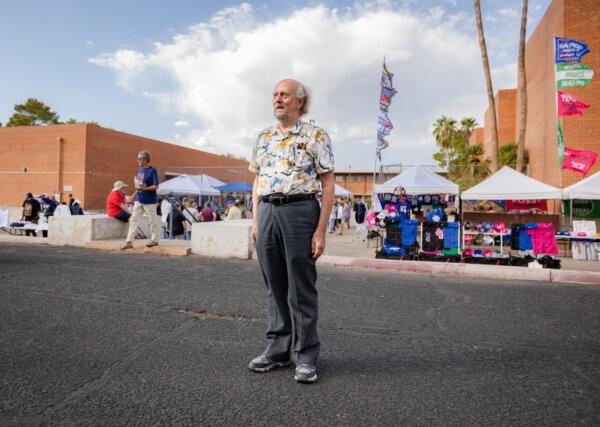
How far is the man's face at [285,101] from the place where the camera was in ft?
8.23

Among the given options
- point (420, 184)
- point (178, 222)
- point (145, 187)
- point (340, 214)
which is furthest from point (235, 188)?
point (145, 187)

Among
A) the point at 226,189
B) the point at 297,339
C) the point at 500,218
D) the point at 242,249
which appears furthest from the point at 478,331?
the point at 226,189

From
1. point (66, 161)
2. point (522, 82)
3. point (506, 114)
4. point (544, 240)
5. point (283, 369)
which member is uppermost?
point (506, 114)

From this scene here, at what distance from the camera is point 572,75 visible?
35.6 feet

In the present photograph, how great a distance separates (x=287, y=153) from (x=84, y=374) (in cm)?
199

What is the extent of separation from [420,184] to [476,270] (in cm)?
448

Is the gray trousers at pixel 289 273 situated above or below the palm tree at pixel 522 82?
below

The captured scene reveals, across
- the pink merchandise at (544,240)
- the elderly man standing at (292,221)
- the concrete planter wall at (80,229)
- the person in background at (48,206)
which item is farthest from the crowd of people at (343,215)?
the elderly man standing at (292,221)

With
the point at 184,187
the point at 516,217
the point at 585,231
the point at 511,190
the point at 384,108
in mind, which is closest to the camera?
the point at 511,190

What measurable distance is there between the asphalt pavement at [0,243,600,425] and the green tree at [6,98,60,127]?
54.3 meters

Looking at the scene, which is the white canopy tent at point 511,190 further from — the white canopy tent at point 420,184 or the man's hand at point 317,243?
the man's hand at point 317,243

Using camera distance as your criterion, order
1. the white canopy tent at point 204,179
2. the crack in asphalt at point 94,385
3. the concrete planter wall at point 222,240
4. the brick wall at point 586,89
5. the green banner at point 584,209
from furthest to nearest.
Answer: the white canopy tent at point 204,179 → the brick wall at point 586,89 → the green banner at point 584,209 → the concrete planter wall at point 222,240 → the crack in asphalt at point 94,385

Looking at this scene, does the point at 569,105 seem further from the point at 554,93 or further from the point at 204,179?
the point at 204,179

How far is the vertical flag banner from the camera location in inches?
575
